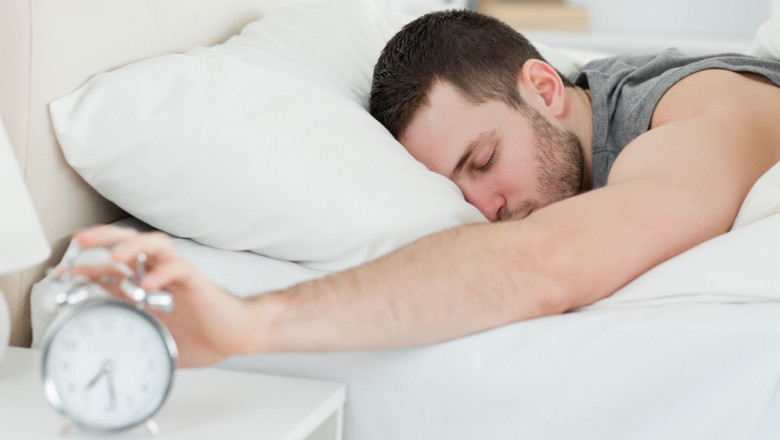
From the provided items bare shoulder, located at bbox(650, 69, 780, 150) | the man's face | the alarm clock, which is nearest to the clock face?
the alarm clock

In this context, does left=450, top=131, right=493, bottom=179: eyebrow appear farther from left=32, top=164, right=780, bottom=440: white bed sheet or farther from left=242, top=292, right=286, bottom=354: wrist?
left=242, top=292, right=286, bottom=354: wrist

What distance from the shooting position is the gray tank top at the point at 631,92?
1.48m

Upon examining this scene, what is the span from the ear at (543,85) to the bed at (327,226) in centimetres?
42

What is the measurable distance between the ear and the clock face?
1029 millimetres

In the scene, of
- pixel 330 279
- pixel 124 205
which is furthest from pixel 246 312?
pixel 124 205

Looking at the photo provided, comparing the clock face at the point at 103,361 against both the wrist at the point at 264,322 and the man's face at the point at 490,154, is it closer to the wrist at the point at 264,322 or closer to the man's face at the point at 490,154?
the wrist at the point at 264,322

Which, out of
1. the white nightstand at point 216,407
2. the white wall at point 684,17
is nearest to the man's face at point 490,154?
the white nightstand at point 216,407

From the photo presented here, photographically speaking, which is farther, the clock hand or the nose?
the nose

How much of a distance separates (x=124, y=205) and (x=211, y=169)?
0.16 m

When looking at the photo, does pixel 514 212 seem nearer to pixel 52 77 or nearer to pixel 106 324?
pixel 52 77

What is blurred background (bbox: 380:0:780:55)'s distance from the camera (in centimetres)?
353

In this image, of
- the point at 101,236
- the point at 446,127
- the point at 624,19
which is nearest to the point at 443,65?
the point at 446,127

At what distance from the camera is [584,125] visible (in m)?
1.66

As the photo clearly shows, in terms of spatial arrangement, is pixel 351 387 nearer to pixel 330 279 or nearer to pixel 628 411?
pixel 330 279
